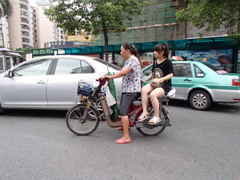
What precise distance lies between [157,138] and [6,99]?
3902mm

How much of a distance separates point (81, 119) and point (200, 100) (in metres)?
4.00

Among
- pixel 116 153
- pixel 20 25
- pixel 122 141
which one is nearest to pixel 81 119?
pixel 122 141

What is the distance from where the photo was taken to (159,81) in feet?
11.2

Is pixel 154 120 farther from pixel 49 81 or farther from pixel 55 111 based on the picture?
pixel 55 111

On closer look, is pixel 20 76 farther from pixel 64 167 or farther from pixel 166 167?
pixel 166 167

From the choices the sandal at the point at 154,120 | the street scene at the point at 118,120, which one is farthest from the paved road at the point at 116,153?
the sandal at the point at 154,120

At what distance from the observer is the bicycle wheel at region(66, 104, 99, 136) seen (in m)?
3.70

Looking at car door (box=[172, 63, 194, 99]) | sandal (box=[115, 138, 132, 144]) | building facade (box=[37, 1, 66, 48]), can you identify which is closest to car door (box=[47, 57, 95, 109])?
sandal (box=[115, 138, 132, 144])

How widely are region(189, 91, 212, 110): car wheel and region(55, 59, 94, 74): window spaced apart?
11.4ft

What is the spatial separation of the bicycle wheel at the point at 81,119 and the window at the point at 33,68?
176 centimetres

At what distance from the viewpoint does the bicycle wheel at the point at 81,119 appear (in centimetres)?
370

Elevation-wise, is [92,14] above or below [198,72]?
above

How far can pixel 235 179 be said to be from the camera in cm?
235

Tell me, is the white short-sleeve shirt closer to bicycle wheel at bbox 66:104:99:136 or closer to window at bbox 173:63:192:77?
bicycle wheel at bbox 66:104:99:136
